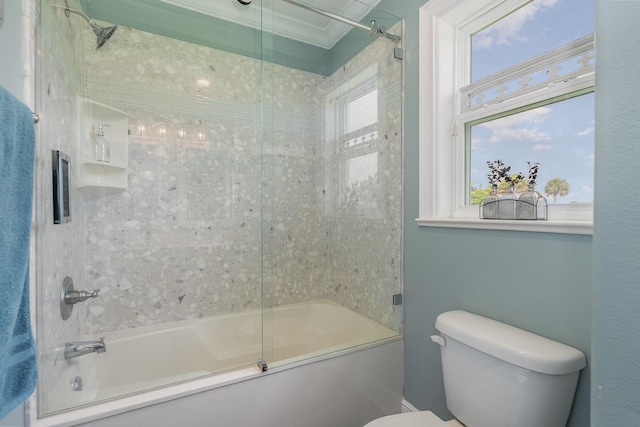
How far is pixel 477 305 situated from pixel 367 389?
72 centimetres

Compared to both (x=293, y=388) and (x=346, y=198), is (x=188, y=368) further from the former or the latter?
(x=346, y=198)

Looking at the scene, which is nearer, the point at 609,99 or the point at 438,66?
the point at 609,99

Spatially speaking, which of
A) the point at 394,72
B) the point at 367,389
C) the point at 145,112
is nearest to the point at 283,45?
the point at 394,72

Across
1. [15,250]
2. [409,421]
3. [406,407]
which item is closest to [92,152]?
[15,250]

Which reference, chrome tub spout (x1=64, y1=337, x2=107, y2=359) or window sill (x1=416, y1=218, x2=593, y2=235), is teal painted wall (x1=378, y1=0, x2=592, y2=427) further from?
chrome tub spout (x1=64, y1=337, x2=107, y2=359)

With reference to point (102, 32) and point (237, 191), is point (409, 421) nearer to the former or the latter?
point (237, 191)

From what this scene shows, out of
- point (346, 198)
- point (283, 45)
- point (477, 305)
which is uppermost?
point (283, 45)

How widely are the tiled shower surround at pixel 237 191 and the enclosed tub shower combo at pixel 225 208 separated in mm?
10

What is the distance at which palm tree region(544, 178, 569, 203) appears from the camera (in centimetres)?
108

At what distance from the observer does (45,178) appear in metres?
1.03

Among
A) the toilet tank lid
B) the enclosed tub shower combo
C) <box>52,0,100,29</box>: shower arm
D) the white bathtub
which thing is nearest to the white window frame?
the enclosed tub shower combo

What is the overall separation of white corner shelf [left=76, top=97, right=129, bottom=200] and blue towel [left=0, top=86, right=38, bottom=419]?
0.84 m

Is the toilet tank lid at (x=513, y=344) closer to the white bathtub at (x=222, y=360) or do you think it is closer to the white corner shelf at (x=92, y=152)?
the white bathtub at (x=222, y=360)

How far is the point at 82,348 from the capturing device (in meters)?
1.35
